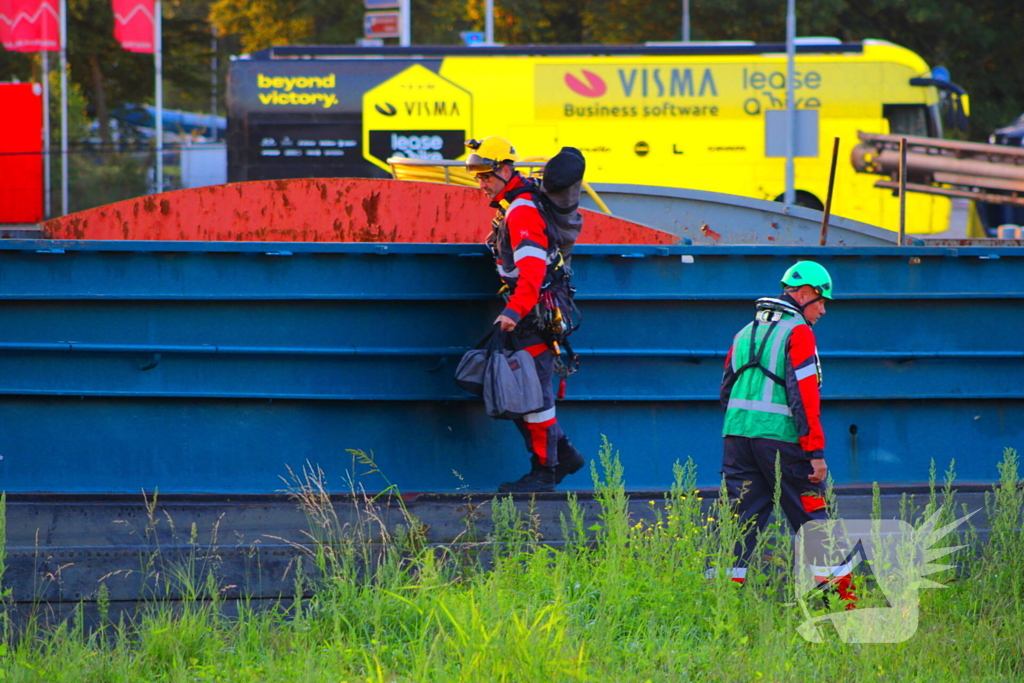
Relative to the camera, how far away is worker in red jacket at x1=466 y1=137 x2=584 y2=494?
4.99m

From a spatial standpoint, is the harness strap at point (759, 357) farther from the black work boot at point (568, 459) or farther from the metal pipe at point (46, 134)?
the metal pipe at point (46, 134)

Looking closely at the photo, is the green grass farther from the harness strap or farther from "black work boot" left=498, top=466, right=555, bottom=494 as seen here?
the harness strap

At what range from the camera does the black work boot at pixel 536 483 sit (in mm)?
5238

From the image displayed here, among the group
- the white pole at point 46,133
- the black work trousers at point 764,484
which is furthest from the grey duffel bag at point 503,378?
the white pole at point 46,133

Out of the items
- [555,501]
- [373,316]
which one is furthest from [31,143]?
[555,501]

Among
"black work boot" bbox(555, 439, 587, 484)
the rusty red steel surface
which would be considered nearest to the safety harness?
"black work boot" bbox(555, 439, 587, 484)

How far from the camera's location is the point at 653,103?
16875mm

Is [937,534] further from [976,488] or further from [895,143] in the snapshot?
[895,143]

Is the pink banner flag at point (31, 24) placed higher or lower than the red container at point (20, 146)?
higher

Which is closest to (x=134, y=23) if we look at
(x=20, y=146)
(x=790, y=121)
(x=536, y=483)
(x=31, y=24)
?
(x=31, y=24)

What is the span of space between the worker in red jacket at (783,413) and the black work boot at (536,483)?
916mm

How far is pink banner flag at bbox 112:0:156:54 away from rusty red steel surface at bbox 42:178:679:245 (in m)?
16.5

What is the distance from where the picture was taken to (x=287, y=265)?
5.25 metres

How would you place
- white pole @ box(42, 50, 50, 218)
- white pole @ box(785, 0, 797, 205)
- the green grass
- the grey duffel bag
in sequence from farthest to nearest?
white pole @ box(42, 50, 50, 218) < white pole @ box(785, 0, 797, 205) < the grey duffel bag < the green grass
